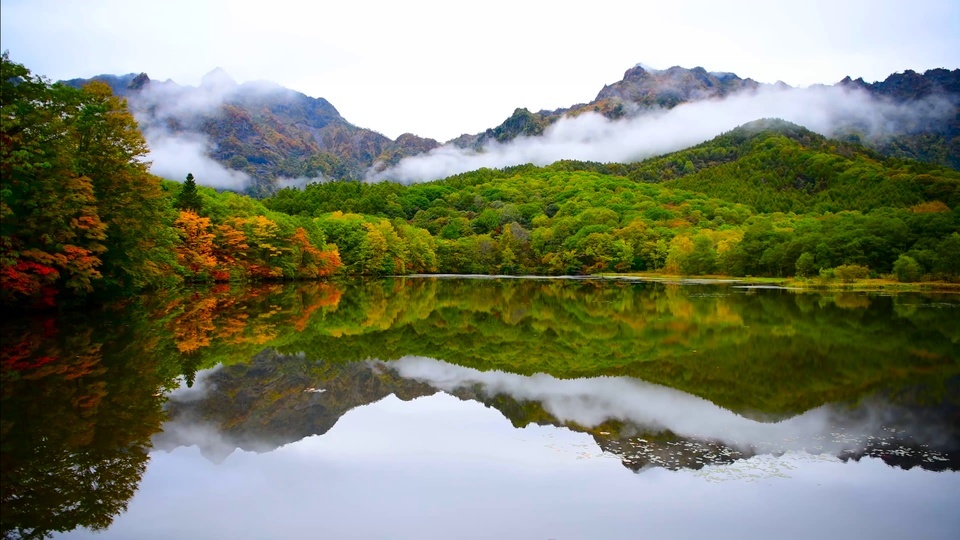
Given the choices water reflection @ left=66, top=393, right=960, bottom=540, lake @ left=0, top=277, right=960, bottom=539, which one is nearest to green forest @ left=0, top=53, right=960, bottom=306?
lake @ left=0, top=277, right=960, bottom=539

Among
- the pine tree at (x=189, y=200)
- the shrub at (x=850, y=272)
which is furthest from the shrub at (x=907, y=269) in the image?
the pine tree at (x=189, y=200)

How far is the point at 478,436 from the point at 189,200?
52.9m

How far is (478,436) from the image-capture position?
11.2 meters

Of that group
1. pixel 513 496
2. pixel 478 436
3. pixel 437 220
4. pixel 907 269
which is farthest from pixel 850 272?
pixel 437 220

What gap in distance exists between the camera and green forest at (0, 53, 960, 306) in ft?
81.4

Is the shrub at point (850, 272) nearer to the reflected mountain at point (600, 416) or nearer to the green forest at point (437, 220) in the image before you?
the green forest at point (437, 220)

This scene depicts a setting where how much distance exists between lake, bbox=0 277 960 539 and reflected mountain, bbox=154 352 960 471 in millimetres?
61

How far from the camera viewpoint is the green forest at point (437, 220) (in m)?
24.8

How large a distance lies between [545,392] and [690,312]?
19583 millimetres

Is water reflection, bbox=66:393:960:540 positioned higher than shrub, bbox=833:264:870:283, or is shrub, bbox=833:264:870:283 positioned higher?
water reflection, bbox=66:393:960:540

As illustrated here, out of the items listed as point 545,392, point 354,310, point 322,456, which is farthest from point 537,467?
point 354,310

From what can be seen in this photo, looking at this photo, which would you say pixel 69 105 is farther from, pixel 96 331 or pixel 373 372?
pixel 373 372

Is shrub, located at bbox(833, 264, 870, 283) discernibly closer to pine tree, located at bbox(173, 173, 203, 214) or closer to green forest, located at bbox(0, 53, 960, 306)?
green forest, located at bbox(0, 53, 960, 306)

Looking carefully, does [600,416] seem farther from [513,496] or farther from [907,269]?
[907,269]
